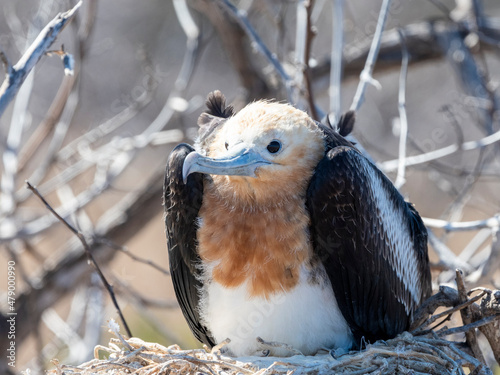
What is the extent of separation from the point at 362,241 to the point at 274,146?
58cm

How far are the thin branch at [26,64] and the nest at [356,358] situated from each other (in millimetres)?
1100

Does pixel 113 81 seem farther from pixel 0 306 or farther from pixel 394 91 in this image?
pixel 0 306

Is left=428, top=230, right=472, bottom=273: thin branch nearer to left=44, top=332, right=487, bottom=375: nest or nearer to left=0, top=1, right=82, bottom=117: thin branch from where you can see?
left=44, top=332, right=487, bottom=375: nest

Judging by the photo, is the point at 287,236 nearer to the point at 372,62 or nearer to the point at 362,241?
the point at 362,241

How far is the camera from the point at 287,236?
10.8 feet

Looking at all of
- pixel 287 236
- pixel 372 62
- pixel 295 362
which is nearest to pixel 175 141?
pixel 372 62

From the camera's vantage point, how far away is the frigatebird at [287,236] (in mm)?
3264

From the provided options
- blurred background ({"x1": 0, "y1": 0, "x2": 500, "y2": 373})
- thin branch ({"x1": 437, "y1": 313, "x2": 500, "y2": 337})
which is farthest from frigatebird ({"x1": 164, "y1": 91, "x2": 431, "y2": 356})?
blurred background ({"x1": 0, "y1": 0, "x2": 500, "y2": 373})

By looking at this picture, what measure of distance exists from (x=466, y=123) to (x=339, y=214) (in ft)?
24.8

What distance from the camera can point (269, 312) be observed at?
3.31 m

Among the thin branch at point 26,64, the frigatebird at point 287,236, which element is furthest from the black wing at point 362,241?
the thin branch at point 26,64

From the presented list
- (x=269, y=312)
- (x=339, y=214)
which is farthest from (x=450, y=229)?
(x=269, y=312)

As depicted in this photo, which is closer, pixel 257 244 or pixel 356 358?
pixel 356 358

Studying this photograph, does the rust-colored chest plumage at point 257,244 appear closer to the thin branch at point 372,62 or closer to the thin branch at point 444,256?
the thin branch at point 372,62
